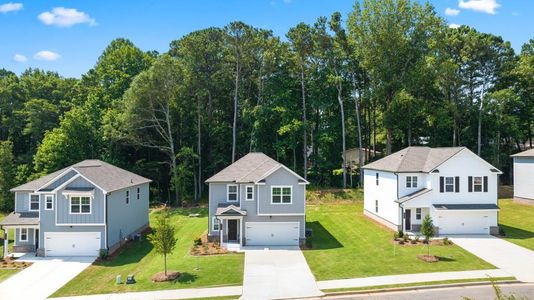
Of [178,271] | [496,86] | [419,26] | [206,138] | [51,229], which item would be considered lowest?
[178,271]

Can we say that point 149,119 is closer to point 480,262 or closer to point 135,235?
point 135,235

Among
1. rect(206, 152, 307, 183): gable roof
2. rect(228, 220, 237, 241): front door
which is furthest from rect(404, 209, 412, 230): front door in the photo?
rect(228, 220, 237, 241): front door

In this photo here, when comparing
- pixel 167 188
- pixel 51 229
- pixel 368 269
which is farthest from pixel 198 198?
pixel 368 269

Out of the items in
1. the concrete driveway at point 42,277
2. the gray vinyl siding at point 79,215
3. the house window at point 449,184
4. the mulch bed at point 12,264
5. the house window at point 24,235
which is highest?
the house window at point 449,184

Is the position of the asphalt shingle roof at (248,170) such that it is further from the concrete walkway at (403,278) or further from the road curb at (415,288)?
the road curb at (415,288)

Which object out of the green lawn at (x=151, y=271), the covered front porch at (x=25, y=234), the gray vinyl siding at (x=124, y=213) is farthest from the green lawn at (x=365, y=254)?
the covered front porch at (x=25, y=234)

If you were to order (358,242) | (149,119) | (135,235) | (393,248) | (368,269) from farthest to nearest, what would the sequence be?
(149,119), (135,235), (358,242), (393,248), (368,269)
